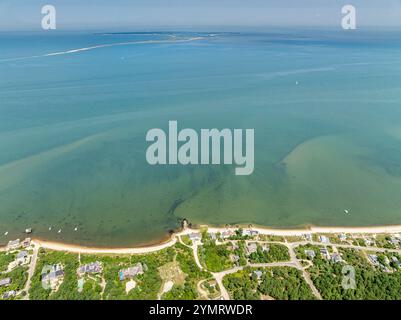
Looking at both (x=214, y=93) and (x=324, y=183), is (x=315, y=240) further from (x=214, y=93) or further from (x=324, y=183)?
(x=214, y=93)

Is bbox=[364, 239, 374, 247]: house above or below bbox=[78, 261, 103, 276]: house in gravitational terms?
above

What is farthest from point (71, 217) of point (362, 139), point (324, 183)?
point (362, 139)

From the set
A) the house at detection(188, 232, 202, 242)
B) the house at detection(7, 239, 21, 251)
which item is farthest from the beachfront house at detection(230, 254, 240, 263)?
the house at detection(7, 239, 21, 251)

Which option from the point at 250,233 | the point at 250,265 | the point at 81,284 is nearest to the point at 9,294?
the point at 81,284

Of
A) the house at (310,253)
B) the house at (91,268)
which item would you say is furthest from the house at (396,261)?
the house at (91,268)

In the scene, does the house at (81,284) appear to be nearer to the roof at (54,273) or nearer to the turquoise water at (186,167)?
the roof at (54,273)

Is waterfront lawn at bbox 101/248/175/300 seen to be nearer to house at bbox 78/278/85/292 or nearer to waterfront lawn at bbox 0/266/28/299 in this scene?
house at bbox 78/278/85/292

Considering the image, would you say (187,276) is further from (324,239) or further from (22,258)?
(22,258)
